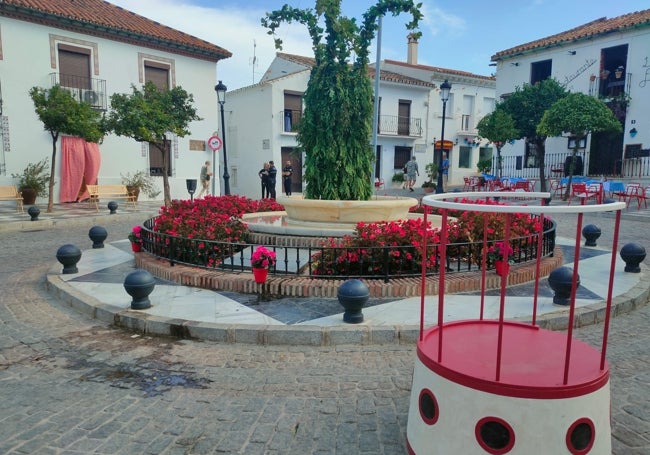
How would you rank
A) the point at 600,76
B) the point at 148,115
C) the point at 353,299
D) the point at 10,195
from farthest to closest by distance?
1. the point at 600,76
2. the point at 148,115
3. the point at 10,195
4. the point at 353,299

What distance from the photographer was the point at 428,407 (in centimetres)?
244

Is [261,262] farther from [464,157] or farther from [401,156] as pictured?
[464,157]

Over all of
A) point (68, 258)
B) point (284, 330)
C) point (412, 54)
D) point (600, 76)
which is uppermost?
point (412, 54)

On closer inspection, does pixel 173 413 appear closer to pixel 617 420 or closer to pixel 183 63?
pixel 617 420

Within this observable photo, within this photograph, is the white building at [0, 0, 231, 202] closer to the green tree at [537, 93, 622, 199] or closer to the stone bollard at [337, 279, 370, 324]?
the green tree at [537, 93, 622, 199]

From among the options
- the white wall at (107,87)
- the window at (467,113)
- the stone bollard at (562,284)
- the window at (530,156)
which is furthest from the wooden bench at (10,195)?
the window at (467,113)

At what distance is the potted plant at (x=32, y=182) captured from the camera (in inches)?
707

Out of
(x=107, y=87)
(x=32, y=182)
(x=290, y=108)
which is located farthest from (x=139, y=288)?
(x=290, y=108)

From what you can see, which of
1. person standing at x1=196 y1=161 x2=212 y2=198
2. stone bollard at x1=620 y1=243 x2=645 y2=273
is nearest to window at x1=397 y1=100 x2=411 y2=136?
person standing at x1=196 y1=161 x2=212 y2=198

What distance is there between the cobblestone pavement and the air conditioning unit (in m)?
17.0

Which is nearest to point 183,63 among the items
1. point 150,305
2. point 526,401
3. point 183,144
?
point 183,144

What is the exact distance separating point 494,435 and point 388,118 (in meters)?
31.2

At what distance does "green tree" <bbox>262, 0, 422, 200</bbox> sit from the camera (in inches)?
328

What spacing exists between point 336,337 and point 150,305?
220cm
